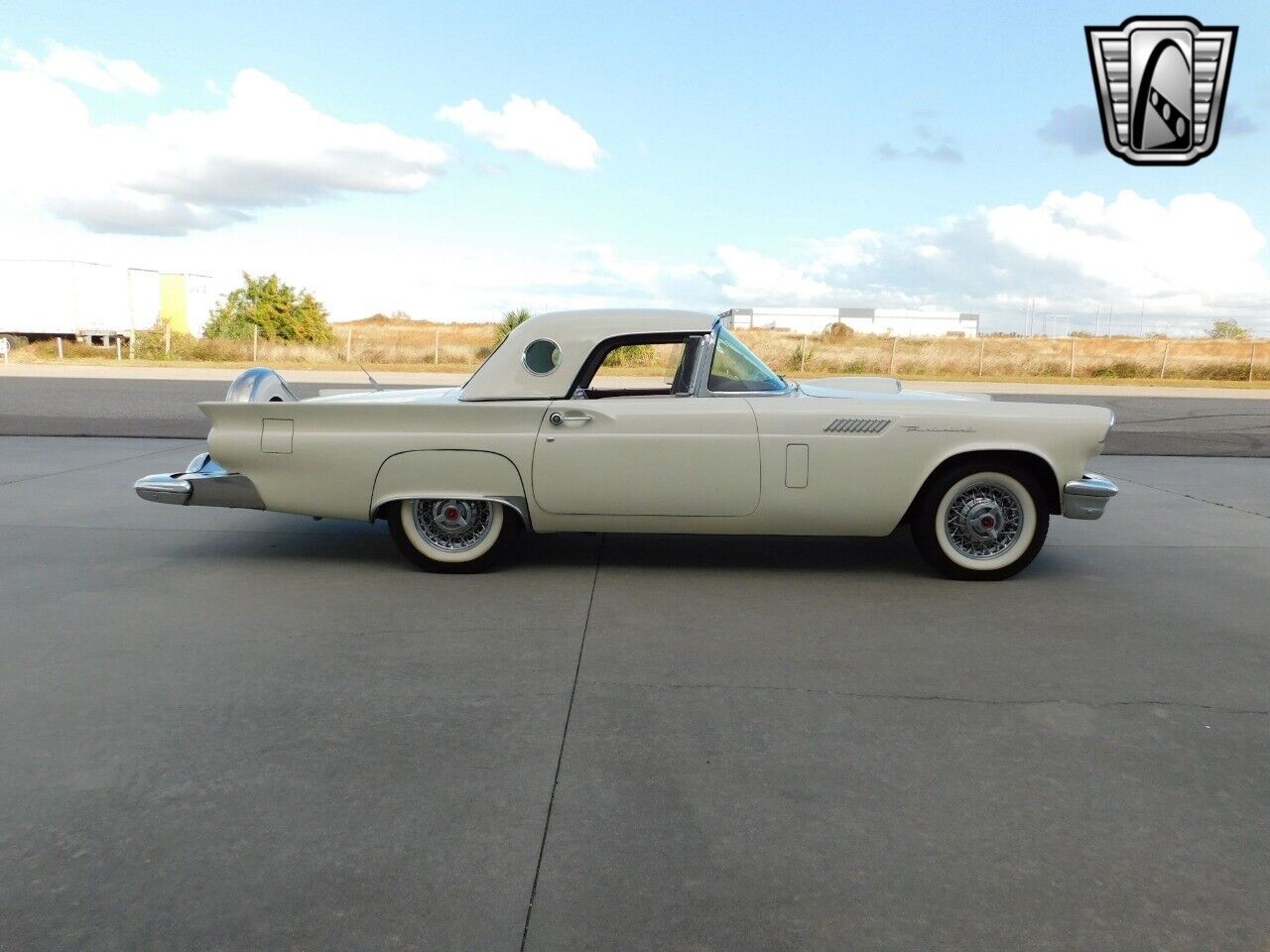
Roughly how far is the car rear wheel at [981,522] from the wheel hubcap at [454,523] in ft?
8.14

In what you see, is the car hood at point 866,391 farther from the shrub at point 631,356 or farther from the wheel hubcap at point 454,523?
the wheel hubcap at point 454,523

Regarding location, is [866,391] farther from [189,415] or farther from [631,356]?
[189,415]

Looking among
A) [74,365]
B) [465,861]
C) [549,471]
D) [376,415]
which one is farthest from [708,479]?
[74,365]

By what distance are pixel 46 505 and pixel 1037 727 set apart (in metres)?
7.44

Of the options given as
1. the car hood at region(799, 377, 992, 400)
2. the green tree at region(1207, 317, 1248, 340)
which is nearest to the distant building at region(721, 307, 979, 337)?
the green tree at region(1207, 317, 1248, 340)

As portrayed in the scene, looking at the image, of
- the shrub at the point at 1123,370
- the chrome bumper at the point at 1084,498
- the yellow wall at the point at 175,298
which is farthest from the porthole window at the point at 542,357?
the yellow wall at the point at 175,298

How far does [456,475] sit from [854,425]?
87.9 inches

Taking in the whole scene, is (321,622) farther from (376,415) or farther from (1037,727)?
(1037,727)

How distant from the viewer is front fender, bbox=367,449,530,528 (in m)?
5.85

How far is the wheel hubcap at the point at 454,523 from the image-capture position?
6023 mm

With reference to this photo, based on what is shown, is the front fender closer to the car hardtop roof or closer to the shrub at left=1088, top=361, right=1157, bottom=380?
the car hardtop roof

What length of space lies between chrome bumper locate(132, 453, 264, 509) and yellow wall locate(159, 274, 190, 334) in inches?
1860

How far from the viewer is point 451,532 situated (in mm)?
6035

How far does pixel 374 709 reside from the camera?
12.7ft
